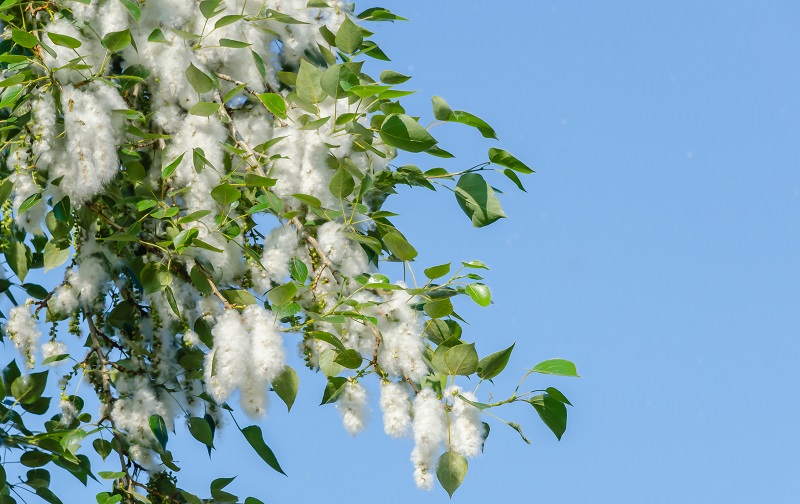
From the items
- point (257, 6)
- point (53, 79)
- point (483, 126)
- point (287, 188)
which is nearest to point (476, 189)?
point (483, 126)

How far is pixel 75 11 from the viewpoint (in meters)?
1.64

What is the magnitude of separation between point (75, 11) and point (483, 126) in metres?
0.66

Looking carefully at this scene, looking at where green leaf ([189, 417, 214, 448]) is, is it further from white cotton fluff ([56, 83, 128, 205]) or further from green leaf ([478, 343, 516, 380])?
green leaf ([478, 343, 516, 380])

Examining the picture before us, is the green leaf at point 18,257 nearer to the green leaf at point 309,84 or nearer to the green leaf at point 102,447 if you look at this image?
the green leaf at point 102,447

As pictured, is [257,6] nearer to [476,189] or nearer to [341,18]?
[341,18]

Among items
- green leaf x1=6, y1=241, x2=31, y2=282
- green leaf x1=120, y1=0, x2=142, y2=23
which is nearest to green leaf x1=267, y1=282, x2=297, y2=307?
green leaf x1=120, y1=0, x2=142, y2=23

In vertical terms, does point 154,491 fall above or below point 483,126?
below

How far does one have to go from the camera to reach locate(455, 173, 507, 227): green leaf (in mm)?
1618

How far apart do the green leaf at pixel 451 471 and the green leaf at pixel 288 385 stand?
22cm

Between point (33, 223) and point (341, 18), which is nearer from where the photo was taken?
point (33, 223)

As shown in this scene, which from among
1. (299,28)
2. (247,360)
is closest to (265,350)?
(247,360)

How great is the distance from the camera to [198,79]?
5.25 ft

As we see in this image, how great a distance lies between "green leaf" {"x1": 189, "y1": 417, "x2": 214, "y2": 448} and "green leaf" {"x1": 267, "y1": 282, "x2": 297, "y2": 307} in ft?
1.48

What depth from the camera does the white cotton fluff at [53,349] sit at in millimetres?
1854
